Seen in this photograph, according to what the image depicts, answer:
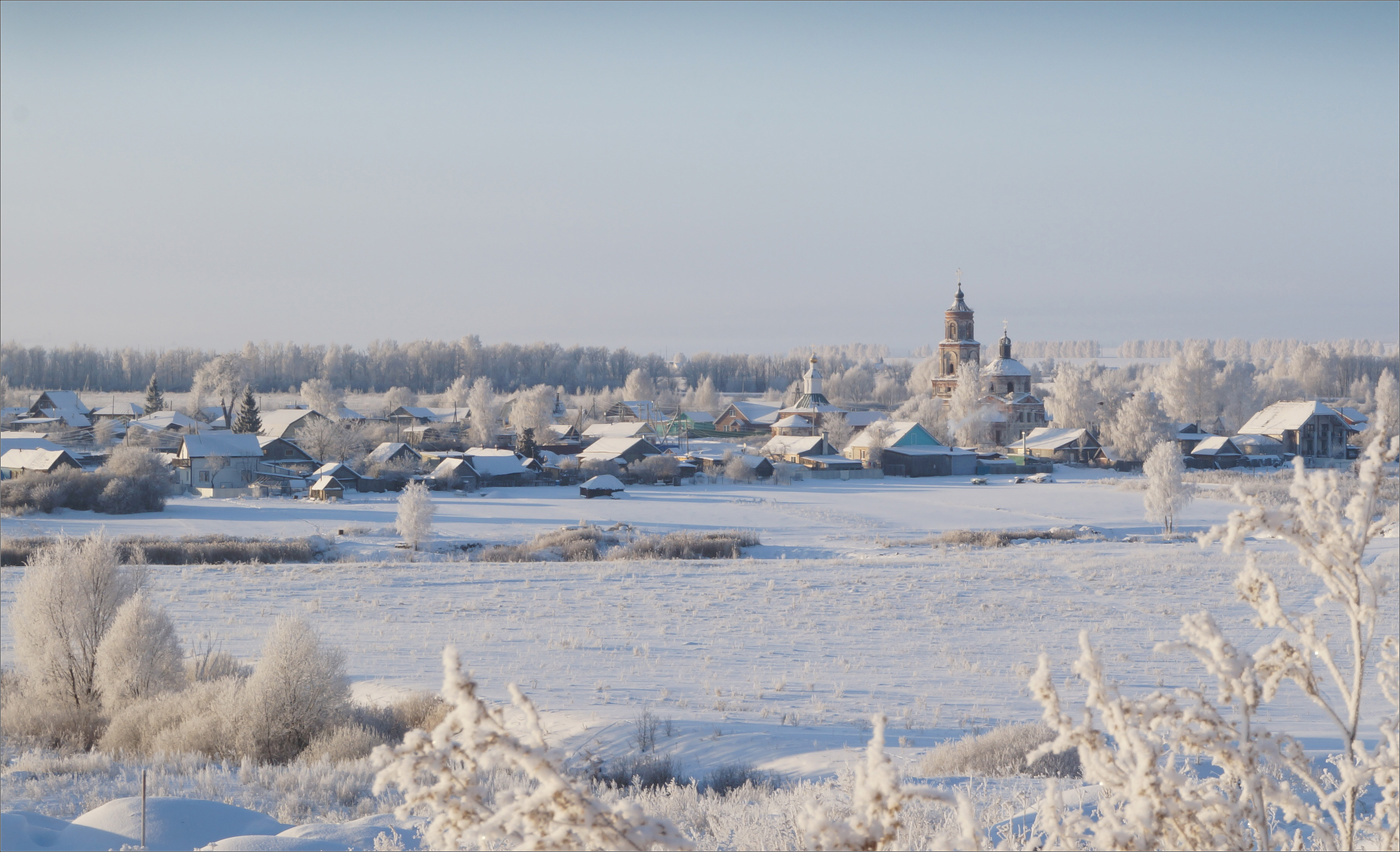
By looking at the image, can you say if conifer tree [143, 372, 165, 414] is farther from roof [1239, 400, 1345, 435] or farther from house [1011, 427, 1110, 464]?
roof [1239, 400, 1345, 435]

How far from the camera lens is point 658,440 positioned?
268 feet

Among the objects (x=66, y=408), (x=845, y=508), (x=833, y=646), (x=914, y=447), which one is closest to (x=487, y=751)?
(x=833, y=646)

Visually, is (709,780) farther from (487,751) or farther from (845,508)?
(845,508)

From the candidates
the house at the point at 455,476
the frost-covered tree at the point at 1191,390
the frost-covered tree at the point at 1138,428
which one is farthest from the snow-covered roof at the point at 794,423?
the frost-covered tree at the point at 1191,390

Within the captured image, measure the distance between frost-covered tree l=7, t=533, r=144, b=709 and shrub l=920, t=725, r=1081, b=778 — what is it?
11.4 m

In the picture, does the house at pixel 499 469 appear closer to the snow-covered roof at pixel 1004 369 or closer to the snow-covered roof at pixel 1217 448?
the snow-covered roof at pixel 1004 369

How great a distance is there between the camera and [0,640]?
19266 millimetres

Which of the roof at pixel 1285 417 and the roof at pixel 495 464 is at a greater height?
the roof at pixel 1285 417

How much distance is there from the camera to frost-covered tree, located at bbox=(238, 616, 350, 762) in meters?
12.2

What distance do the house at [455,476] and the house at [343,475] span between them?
353cm

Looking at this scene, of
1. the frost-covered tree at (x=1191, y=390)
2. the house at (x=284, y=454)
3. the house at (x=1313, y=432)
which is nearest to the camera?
the house at (x=284, y=454)

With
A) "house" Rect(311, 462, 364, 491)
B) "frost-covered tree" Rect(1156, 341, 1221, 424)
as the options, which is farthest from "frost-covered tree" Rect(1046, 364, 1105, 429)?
"house" Rect(311, 462, 364, 491)

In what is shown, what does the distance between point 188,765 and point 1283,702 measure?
13.7m

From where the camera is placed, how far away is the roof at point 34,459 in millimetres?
47906
